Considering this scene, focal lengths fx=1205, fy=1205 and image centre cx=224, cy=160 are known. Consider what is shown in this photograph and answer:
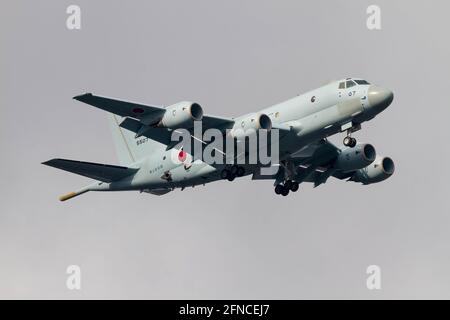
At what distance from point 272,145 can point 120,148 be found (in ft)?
43.0

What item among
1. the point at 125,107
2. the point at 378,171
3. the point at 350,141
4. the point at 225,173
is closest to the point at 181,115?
the point at 125,107

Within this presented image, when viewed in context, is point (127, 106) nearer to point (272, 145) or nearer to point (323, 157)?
point (272, 145)

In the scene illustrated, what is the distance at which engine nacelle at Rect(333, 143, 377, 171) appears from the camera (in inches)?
2589

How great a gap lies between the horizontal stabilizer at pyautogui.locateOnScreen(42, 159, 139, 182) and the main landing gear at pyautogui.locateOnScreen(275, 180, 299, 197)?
818 centimetres

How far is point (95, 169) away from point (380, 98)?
17152 mm

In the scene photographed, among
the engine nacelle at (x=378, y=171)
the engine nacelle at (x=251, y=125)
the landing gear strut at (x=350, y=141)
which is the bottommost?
the engine nacelle at (x=378, y=171)

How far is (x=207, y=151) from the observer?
62625mm

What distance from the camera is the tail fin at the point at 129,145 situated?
68.8m

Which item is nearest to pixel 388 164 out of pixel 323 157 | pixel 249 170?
pixel 323 157

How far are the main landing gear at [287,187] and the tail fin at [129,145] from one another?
7.08 meters

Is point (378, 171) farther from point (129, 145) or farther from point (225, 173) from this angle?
point (129, 145)

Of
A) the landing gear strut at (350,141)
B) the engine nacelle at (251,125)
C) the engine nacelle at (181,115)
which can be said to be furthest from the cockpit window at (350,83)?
the engine nacelle at (181,115)

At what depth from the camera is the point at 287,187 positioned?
66000 mm

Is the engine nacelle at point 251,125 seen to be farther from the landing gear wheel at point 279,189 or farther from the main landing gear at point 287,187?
the landing gear wheel at point 279,189
